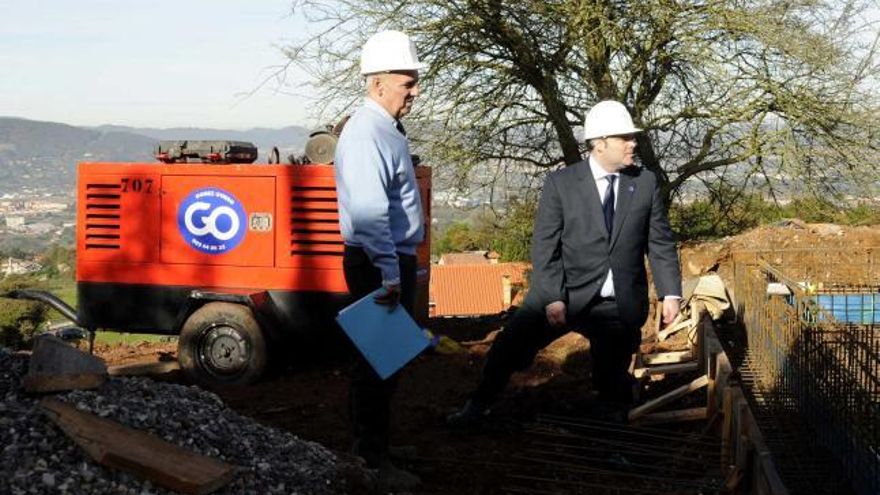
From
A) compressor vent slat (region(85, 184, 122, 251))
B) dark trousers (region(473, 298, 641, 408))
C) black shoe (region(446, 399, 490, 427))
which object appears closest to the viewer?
dark trousers (region(473, 298, 641, 408))

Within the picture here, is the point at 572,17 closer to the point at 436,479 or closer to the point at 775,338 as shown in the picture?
the point at 775,338

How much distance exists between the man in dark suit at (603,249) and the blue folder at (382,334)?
123 cm

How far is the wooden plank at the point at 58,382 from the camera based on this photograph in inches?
176

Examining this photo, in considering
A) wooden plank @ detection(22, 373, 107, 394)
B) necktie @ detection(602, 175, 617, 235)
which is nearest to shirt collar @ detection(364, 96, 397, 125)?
necktie @ detection(602, 175, 617, 235)

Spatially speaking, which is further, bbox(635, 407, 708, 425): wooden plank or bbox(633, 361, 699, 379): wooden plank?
bbox(633, 361, 699, 379): wooden plank

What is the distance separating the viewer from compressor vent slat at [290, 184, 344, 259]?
7695mm

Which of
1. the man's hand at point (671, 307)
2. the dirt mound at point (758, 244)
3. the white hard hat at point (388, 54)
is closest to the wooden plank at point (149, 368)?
the man's hand at point (671, 307)

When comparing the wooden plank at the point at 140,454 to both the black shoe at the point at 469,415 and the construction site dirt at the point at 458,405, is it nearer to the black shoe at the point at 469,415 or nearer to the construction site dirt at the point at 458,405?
the construction site dirt at the point at 458,405

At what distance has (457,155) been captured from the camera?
1562cm

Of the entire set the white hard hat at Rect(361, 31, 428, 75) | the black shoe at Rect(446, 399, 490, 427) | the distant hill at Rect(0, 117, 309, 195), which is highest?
the distant hill at Rect(0, 117, 309, 195)

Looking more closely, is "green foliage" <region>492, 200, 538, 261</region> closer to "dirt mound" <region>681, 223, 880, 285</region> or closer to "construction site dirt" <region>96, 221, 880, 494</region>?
"dirt mound" <region>681, 223, 880, 285</region>

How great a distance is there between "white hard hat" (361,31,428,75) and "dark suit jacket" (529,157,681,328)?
146 centimetres

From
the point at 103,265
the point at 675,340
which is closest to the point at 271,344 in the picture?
the point at 103,265

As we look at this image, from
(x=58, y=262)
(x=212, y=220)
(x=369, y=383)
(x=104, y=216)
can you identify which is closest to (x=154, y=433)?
(x=369, y=383)
